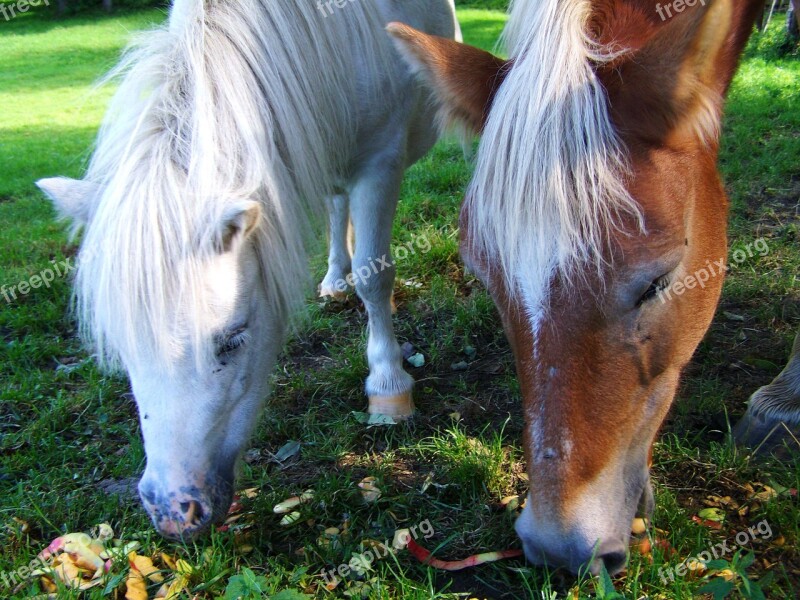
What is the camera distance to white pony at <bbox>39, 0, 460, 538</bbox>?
1879 millimetres

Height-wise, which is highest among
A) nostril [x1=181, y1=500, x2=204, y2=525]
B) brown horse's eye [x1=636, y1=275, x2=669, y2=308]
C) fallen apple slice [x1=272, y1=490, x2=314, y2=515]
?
brown horse's eye [x1=636, y1=275, x2=669, y2=308]

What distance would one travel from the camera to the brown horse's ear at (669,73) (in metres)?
1.46

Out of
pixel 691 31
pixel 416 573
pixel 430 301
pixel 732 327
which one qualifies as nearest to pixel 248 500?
pixel 416 573

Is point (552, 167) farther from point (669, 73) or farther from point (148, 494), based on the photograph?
point (148, 494)

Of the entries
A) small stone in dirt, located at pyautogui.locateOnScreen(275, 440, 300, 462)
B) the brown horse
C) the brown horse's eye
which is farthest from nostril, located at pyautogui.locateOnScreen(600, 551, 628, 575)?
small stone in dirt, located at pyautogui.locateOnScreen(275, 440, 300, 462)

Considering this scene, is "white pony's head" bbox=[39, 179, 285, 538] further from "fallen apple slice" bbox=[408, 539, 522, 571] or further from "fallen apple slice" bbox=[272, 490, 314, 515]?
"fallen apple slice" bbox=[408, 539, 522, 571]

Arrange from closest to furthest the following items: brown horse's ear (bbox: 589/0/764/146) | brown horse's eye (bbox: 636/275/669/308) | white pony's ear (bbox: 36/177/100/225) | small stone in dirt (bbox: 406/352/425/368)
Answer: brown horse's ear (bbox: 589/0/764/146)
brown horse's eye (bbox: 636/275/669/308)
white pony's ear (bbox: 36/177/100/225)
small stone in dirt (bbox: 406/352/425/368)

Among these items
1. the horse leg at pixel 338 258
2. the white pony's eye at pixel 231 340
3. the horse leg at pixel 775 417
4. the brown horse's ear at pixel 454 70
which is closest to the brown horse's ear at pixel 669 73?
the brown horse's ear at pixel 454 70

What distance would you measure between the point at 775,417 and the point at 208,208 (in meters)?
2.31

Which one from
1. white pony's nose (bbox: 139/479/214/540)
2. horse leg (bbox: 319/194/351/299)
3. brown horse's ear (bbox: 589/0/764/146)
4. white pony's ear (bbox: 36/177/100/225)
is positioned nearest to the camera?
brown horse's ear (bbox: 589/0/764/146)

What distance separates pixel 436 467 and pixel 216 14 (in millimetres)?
2048

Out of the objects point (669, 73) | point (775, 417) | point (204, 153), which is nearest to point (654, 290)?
point (669, 73)

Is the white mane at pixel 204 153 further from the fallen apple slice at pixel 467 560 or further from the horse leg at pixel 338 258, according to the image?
the horse leg at pixel 338 258

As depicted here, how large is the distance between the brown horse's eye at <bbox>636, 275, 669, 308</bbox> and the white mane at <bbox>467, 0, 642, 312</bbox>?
0.57ft
